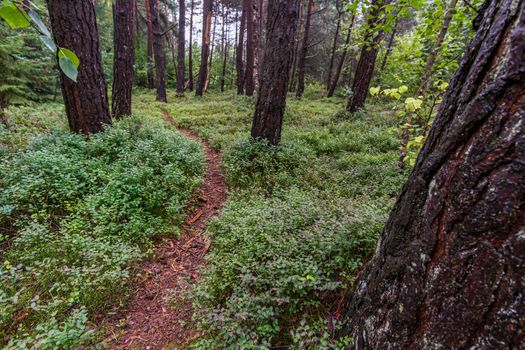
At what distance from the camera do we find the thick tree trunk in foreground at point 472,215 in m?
0.89

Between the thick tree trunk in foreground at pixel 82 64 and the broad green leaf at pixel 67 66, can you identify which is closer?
the broad green leaf at pixel 67 66

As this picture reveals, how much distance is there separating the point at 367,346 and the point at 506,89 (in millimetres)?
1461

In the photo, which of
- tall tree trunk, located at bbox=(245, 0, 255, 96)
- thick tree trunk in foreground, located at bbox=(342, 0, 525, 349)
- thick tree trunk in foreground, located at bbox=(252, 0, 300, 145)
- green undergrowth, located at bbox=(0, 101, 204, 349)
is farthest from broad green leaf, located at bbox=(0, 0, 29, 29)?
tall tree trunk, located at bbox=(245, 0, 255, 96)

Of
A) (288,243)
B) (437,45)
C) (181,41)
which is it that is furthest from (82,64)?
(181,41)

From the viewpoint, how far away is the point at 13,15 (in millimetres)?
629

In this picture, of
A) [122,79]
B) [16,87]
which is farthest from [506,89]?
[16,87]

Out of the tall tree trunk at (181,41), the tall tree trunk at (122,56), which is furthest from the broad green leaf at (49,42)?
the tall tree trunk at (181,41)

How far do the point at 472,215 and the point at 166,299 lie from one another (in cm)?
297

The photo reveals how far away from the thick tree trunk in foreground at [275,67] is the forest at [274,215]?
0.03 meters

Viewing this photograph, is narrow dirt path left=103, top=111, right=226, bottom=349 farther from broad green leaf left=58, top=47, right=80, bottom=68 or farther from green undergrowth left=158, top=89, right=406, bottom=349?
broad green leaf left=58, top=47, right=80, bottom=68

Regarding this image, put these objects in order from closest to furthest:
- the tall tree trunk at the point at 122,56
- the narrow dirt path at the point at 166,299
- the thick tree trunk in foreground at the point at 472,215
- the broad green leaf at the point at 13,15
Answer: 1. the broad green leaf at the point at 13,15
2. the thick tree trunk in foreground at the point at 472,215
3. the narrow dirt path at the point at 166,299
4. the tall tree trunk at the point at 122,56

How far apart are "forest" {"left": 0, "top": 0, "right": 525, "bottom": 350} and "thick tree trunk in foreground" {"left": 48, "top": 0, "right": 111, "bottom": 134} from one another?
1.1 inches

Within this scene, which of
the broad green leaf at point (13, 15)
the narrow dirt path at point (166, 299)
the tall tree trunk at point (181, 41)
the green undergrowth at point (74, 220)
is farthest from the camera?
the tall tree trunk at point (181, 41)

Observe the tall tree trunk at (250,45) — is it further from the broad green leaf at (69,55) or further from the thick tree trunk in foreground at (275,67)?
the broad green leaf at (69,55)
